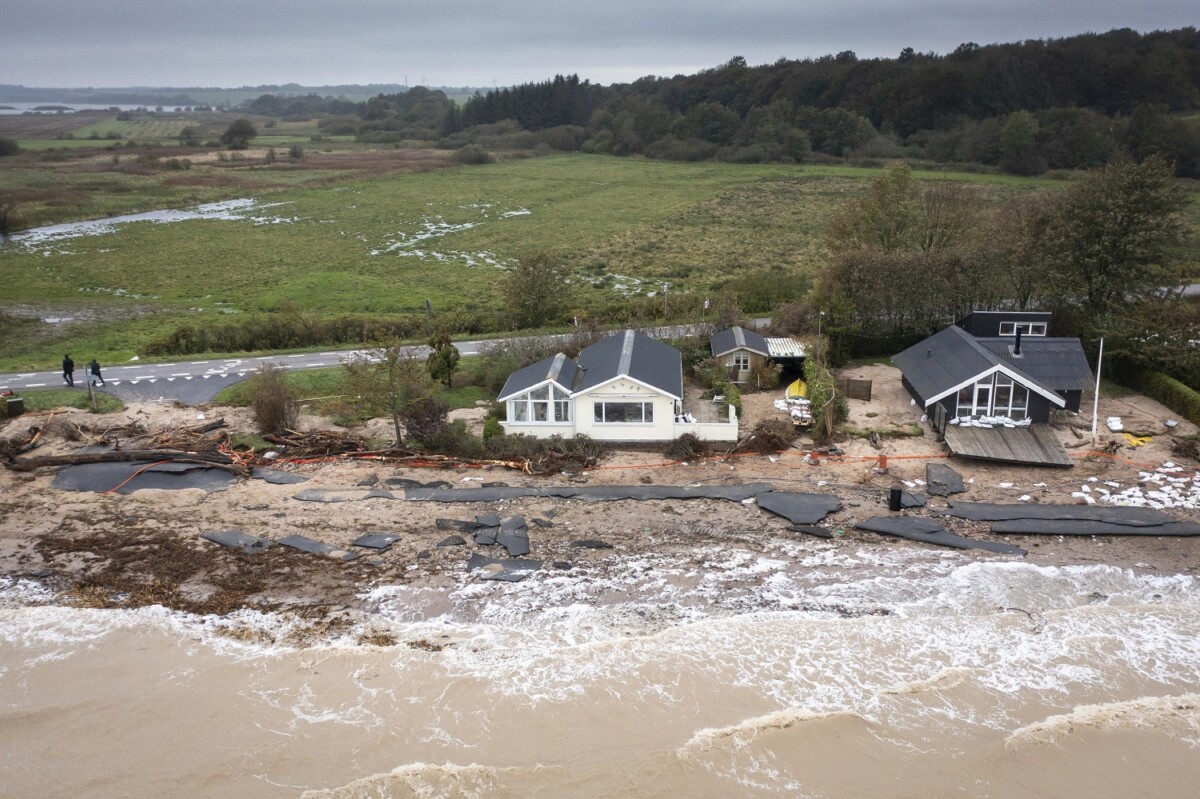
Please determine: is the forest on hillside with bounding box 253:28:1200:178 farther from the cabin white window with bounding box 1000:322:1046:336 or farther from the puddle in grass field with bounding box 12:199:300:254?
the cabin white window with bounding box 1000:322:1046:336

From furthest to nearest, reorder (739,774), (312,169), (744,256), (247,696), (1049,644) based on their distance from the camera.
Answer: (312,169) → (744,256) → (1049,644) → (247,696) → (739,774)

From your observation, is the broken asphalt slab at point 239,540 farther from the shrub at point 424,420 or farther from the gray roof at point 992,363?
the gray roof at point 992,363

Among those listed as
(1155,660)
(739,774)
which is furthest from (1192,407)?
(739,774)

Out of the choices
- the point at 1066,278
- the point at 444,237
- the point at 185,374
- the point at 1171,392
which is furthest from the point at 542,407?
the point at 444,237

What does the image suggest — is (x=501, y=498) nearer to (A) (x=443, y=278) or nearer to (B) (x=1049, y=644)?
(B) (x=1049, y=644)

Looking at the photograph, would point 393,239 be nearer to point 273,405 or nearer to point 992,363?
point 273,405
